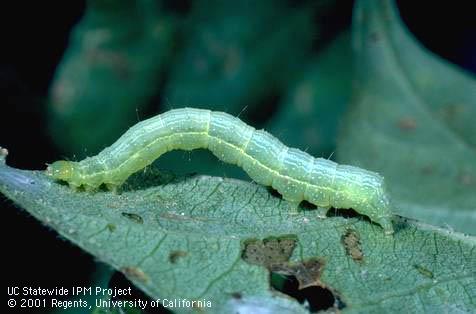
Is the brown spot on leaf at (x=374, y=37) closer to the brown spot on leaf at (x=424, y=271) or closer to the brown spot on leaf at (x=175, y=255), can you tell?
the brown spot on leaf at (x=424, y=271)

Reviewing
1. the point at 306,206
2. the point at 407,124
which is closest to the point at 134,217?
the point at 306,206

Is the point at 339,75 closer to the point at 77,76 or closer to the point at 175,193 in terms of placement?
the point at 77,76

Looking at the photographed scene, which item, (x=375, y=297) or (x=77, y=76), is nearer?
(x=375, y=297)

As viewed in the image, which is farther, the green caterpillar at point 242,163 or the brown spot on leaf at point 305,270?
the green caterpillar at point 242,163

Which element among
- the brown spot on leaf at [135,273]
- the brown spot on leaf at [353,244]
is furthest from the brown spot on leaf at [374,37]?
the brown spot on leaf at [135,273]

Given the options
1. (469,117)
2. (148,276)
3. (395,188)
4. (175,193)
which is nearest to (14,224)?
(175,193)

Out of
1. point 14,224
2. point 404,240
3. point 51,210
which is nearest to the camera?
point 51,210

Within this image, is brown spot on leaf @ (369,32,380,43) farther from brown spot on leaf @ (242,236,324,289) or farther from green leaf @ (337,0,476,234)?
brown spot on leaf @ (242,236,324,289)
